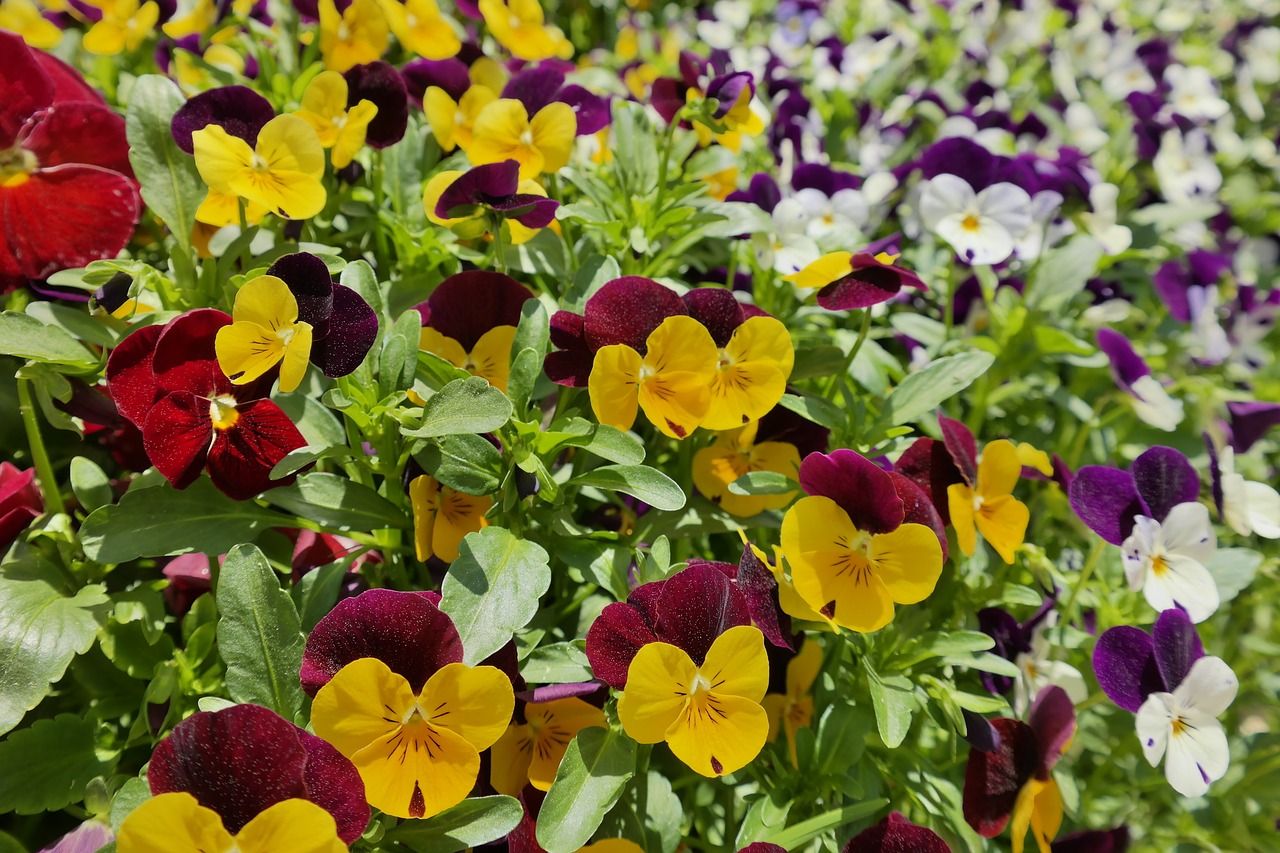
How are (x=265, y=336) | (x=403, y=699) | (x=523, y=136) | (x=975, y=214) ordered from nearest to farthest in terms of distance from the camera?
(x=403, y=699)
(x=265, y=336)
(x=523, y=136)
(x=975, y=214)

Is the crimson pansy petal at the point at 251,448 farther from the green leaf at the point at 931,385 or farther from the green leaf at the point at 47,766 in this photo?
the green leaf at the point at 931,385

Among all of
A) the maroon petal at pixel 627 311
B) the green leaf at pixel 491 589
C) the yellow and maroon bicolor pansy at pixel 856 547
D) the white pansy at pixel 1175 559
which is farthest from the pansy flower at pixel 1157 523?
the green leaf at pixel 491 589

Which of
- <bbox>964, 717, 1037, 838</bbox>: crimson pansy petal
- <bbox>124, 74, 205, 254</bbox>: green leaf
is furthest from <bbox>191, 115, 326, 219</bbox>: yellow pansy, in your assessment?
<bbox>964, 717, 1037, 838</bbox>: crimson pansy petal

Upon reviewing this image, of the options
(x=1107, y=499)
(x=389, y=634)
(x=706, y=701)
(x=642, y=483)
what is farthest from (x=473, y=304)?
(x=1107, y=499)

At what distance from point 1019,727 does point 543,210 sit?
840 millimetres

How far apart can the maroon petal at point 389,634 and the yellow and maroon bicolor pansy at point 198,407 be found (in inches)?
8.4

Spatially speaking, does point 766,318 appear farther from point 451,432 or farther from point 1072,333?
point 1072,333

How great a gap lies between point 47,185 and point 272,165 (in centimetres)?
35

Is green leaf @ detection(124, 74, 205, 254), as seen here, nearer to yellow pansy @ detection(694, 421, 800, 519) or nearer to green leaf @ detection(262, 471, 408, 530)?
green leaf @ detection(262, 471, 408, 530)

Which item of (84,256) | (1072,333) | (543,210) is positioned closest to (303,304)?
(543,210)

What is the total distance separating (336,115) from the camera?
44.1 inches

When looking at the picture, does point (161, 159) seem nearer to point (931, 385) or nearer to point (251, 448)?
point (251, 448)

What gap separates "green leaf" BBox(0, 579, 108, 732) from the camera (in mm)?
835

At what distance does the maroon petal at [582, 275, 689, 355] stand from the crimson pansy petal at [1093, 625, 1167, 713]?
2.02 feet
